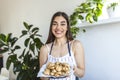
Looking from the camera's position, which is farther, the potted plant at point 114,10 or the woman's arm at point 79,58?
the potted plant at point 114,10

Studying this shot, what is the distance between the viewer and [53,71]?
142cm

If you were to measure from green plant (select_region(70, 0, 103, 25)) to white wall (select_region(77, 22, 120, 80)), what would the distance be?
0.18 meters

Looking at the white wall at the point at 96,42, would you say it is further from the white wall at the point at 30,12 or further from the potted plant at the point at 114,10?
the potted plant at the point at 114,10

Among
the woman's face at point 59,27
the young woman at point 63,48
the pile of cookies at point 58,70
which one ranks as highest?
the woman's face at point 59,27

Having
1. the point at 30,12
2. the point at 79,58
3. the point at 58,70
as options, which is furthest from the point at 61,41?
the point at 30,12

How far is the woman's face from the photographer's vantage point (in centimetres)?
170

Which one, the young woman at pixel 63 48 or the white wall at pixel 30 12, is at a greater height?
the white wall at pixel 30 12

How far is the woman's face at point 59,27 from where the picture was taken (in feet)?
5.57

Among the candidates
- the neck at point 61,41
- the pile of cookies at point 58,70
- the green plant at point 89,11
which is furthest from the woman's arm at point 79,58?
the green plant at point 89,11

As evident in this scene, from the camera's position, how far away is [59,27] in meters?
1.69

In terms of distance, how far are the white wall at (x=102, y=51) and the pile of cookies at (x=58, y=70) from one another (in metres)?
0.78

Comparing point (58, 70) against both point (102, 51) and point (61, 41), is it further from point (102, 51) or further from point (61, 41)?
point (102, 51)

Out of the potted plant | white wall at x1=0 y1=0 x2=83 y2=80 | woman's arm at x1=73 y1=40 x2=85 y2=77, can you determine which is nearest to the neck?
woman's arm at x1=73 y1=40 x2=85 y2=77

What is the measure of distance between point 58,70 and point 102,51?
871 mm
